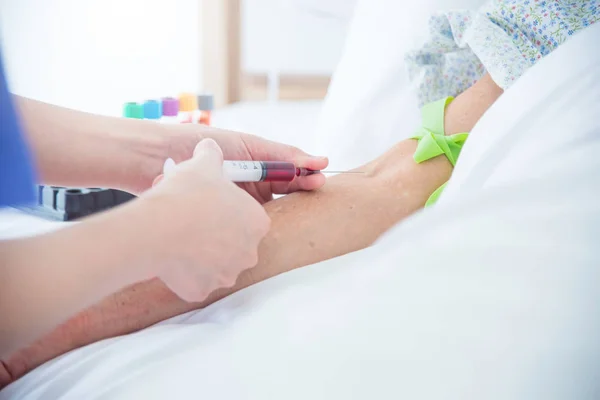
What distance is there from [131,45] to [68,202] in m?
0.97

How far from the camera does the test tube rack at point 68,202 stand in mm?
917

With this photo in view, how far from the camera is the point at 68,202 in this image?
36.0 inches

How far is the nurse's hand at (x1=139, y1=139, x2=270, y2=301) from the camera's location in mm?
443

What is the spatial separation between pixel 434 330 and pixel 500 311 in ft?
0.18

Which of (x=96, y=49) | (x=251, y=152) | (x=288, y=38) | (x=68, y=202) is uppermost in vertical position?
(x=288, y=38)

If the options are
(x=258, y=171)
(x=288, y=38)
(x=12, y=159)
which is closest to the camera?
(x=12, y=159)

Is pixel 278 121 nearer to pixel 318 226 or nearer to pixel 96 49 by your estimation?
pixel 96 49

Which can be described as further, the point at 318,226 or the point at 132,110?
the point at 132,110

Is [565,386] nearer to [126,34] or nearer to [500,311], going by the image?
[500,311]

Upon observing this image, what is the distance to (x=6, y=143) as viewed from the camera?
0.40 m

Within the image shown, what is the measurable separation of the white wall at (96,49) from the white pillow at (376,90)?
66 cm

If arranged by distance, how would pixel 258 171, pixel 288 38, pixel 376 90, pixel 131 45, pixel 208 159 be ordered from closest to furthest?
pixel 208 159 → pixel 258 171 → pixel 376 90 → pixel 131 45 → pixel 288 38

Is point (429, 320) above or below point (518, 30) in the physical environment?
below

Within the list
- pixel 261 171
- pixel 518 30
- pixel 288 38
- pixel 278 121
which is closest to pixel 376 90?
pixel 518 30
